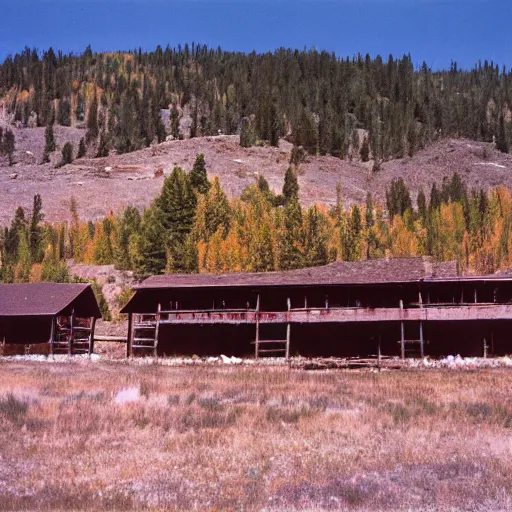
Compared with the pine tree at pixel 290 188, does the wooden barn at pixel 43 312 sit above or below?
below

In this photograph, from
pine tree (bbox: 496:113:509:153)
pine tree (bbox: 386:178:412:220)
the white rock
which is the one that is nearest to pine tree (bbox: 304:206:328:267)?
pine tree (bbox: 386:178:412:220)

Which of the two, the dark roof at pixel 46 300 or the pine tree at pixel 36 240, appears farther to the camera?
the pine tree at pixel 36 240

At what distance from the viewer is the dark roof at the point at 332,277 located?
37.9 meters

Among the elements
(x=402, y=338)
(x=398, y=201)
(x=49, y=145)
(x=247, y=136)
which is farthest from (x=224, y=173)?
(x=402, y=338)

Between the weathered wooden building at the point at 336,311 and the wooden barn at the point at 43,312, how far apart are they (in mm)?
4248

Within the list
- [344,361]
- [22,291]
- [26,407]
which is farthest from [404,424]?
[22,291]

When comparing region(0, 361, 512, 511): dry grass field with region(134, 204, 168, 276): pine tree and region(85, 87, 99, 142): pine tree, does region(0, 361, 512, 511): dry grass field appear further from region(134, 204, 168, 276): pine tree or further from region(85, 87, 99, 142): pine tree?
region(85, 87, 99, 142): pine tree

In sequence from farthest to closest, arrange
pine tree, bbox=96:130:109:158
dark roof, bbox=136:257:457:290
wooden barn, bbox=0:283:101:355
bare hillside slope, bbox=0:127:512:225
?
pine tree, bbox=96:130:109:158 → bare hillside slope, bbox=0:127:512:225 → wooden barn, bbox=0:283:101:355 → dark roof, bbox=136:257:457:290

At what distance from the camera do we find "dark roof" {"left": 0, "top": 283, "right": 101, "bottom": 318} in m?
42.5

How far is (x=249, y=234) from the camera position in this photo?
83.9 meters

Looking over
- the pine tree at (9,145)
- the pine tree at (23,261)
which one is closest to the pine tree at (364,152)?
the pine tree at (9,145)

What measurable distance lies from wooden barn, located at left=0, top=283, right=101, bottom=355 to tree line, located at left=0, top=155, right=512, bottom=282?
25.7m

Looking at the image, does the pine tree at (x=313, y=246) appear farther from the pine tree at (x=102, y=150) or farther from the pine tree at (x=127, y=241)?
the pine tree at (x=102, y=150)

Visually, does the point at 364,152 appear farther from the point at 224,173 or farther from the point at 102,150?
the point at 102,150
